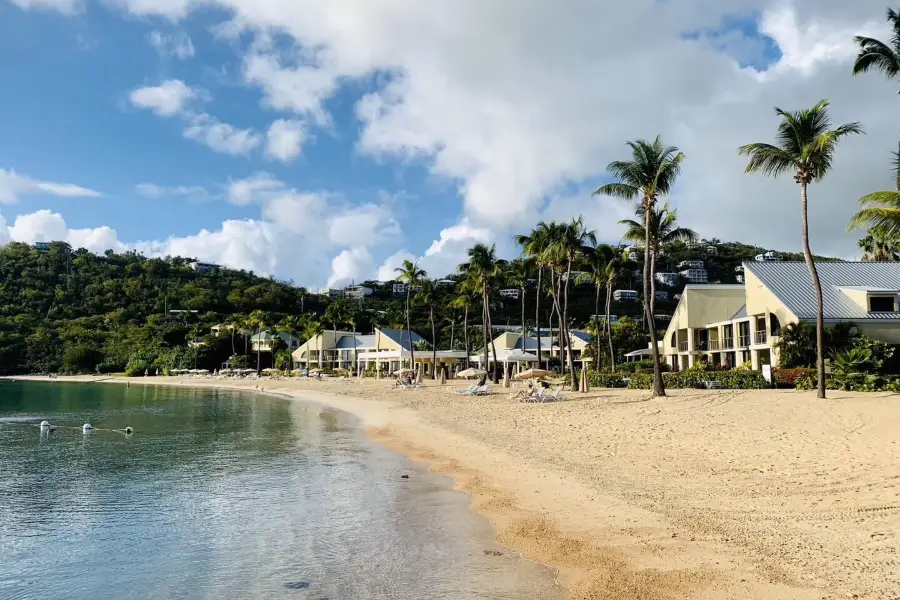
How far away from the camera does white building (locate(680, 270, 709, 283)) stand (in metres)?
132

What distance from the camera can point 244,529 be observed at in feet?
32.4

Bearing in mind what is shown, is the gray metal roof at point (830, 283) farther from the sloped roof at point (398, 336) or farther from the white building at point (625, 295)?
the white building at point (625, 295)

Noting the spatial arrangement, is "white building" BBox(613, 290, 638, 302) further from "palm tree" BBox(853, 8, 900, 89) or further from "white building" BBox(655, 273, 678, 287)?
"palm tree" BBox(853, 8, 900, 89)

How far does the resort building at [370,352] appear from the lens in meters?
66.2

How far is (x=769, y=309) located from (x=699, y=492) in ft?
88.6

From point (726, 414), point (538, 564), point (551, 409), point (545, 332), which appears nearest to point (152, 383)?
point (545, 332)

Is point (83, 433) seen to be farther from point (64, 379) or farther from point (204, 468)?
point (64, 379)

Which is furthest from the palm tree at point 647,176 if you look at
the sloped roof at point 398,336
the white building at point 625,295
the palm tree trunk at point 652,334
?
the white building at point 625,295

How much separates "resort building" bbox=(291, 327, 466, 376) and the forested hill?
295cm

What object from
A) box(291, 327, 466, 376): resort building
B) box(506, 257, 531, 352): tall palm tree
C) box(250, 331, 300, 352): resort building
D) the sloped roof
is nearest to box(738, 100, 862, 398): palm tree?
box(506, 257, 531, 352): tall palm tree

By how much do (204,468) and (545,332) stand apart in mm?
61994

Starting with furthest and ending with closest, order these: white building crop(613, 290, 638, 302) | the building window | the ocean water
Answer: white building crop(613, 290, 638, 302) < the building window < the ocean water

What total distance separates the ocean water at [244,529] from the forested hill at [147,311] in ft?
197

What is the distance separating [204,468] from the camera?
16188 mm
